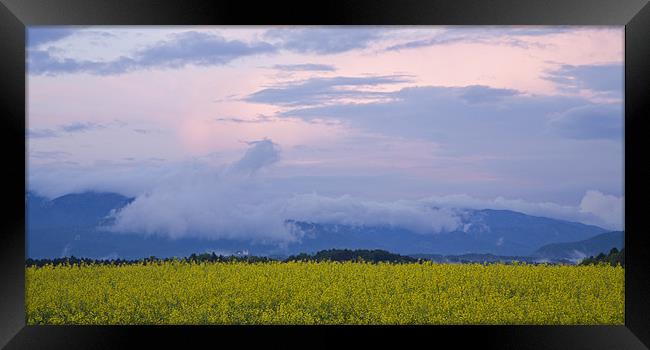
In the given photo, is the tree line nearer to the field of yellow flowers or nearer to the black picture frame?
the field of yellow flowers

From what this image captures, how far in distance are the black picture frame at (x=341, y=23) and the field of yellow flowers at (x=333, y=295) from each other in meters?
0.83

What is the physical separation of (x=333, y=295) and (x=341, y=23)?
2857mm

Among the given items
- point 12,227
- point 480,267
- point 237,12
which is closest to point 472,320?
point 480,267

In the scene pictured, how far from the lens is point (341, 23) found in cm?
495

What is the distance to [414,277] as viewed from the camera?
24.1 ft

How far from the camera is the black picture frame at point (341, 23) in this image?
192 inches

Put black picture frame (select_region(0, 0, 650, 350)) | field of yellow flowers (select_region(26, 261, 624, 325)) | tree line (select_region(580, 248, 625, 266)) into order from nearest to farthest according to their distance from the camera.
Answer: black picture frame (select_region(0, 0, 650, 350)) < field of yellow flowers (select_region(26, 261, 624, 325)) < tree line (select_region(580, 248, 625, 266))

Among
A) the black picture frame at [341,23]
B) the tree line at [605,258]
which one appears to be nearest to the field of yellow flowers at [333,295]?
the tree line at [605,258]

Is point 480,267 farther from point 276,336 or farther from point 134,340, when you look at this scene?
point 134,340

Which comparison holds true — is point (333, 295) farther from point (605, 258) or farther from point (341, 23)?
point (605, 258)

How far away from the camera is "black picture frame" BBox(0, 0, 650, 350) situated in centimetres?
488

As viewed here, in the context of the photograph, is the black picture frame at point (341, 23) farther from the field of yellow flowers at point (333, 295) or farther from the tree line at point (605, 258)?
the tree line at point (605, 258)

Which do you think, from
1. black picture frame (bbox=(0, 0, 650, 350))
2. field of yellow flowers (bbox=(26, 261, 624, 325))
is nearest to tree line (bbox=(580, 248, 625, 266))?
field of yellow flowers (bbox=(26, 261, 624, 325))

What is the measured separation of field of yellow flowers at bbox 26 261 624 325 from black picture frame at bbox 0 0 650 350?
0.83m
